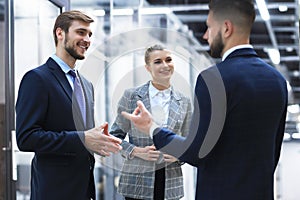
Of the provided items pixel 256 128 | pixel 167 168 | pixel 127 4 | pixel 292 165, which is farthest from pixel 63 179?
pixel 292 165

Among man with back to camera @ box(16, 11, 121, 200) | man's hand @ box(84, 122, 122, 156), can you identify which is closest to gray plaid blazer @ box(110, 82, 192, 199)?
man with back to camera @ box(16, 11, 121, 200)

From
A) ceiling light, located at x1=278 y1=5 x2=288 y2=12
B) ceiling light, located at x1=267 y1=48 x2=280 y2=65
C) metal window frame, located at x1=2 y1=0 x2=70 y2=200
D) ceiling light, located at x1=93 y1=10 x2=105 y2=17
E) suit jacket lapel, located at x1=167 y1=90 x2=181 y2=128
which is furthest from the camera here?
ceiling light, located at x1=267 y1=48 x2=280 y2=65

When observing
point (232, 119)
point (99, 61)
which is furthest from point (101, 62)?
point (232, 119)

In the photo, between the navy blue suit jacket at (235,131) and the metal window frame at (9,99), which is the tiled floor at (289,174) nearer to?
the metal window frame at (9,99)

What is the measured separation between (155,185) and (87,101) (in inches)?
18.8

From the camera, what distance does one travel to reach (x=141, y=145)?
2230 mm

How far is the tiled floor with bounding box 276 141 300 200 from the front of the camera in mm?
5074

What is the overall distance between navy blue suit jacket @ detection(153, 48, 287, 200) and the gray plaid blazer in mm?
464

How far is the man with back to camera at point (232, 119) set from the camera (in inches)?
63.9

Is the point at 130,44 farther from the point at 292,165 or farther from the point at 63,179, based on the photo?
the point at 292,165

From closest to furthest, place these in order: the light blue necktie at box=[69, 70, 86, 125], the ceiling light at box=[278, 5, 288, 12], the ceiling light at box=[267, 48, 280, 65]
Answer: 1. the light blue necktie at box=[69, 70, 86, 125]
2. the ceiling light at box=[278, 5, 288, 12]
3. the ceiling light at box=[267, 48, 280, 65]

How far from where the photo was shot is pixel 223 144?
1.66m

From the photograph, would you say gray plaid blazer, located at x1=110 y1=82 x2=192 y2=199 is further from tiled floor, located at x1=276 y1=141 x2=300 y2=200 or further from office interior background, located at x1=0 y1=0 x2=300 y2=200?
tiled floor, located at x1=276 y1=141 x2=300 y2=200

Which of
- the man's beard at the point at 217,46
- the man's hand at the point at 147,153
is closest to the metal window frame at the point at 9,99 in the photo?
the man's hand at the point at 147,153
